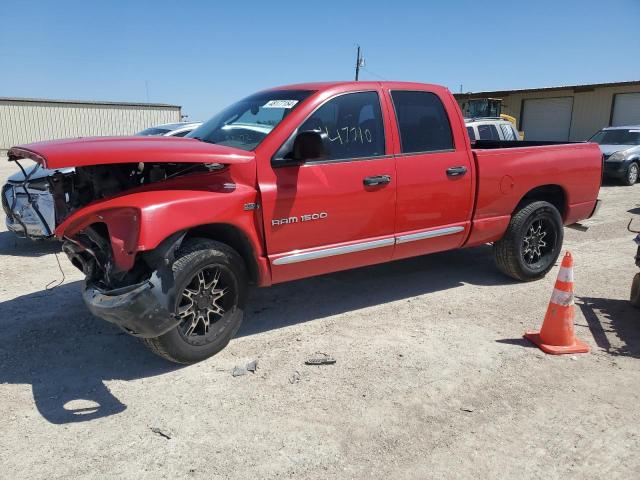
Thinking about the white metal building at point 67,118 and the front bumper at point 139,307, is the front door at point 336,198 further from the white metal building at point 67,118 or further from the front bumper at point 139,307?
the white metal building at point 67,118

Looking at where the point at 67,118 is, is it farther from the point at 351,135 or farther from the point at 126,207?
the point at 126,207

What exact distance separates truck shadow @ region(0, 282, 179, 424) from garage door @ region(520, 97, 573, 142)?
27634 millimetres

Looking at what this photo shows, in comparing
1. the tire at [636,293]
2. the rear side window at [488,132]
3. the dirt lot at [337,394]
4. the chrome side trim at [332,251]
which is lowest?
the dirt lot at [337,394]

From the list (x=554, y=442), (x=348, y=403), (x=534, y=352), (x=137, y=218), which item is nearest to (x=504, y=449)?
(x=554, y=442)


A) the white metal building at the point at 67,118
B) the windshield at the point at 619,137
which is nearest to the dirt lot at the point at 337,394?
the windshield at the point at 619,137

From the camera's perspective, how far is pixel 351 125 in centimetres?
438

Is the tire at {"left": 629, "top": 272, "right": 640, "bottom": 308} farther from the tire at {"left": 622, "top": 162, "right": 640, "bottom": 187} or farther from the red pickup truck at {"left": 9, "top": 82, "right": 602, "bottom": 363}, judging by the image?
the tire at {"left": 622, "top": 162, "right": 640, "bottom": 187}

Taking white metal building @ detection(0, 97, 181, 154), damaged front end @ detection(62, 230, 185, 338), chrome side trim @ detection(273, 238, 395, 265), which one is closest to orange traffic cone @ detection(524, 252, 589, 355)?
chrome side trim @ detection(273, 238, 395, 265)

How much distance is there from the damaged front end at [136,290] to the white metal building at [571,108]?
86.5 feet

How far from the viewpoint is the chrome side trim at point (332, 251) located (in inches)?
159

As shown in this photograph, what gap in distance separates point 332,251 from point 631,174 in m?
14.3

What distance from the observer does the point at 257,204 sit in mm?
3836

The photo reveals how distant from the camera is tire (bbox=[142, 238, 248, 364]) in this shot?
3.57 meters

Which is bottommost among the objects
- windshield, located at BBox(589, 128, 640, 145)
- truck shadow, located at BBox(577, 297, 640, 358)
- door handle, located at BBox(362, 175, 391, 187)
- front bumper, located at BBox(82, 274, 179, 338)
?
truck shadow, located at BBox(577, 297, 640, 358)
